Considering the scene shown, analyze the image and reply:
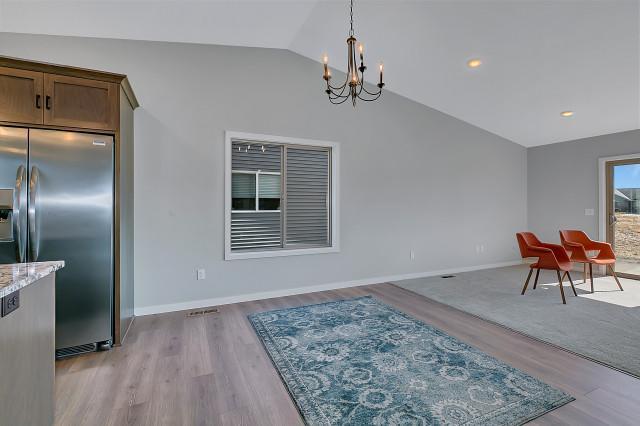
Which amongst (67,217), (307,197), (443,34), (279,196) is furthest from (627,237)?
(67,217)

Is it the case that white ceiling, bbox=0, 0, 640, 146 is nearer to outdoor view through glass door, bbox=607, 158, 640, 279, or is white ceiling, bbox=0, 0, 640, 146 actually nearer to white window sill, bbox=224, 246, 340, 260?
outdoor view through glass door, bbox=607, 158, 640, 279

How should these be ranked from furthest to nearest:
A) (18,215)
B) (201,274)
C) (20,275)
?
(201,274), (18,215), (20,275)

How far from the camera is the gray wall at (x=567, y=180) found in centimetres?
511

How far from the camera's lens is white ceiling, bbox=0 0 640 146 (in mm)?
2830

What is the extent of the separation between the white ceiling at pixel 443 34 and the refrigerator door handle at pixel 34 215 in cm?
170

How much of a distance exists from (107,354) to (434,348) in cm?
271

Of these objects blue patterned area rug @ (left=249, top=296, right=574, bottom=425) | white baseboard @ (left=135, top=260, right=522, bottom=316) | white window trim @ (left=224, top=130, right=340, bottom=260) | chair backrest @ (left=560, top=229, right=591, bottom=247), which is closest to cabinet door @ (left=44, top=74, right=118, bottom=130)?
white window trim @ (left=224, top=130, right=340, bottom=260)

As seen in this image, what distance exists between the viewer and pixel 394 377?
205cm

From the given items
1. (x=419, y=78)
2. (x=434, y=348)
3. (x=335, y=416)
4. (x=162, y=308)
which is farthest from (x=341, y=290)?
(x=419, y=78)

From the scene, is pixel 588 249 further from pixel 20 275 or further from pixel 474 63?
pixel 20 275

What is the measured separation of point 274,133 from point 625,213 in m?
5.89

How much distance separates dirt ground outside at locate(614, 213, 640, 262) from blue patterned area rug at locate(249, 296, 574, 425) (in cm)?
450

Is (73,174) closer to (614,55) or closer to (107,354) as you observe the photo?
(107,354)

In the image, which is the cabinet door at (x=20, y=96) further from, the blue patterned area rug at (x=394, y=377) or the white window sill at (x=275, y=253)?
the blue patterned area rug at (x=394, y=377)
